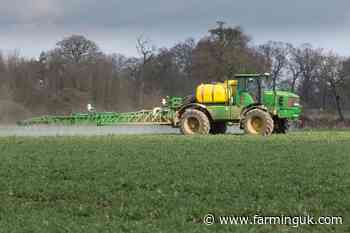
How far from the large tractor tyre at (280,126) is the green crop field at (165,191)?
648 inches

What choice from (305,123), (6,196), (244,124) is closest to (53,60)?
(305,123)

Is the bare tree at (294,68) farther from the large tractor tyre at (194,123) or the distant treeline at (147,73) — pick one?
the large tractor tyre at (194,123)

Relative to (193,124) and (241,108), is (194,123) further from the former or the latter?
(241,108)

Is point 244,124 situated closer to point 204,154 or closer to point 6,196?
point 204,154

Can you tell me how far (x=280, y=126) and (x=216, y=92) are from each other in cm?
362

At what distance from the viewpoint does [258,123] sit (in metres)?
31.4

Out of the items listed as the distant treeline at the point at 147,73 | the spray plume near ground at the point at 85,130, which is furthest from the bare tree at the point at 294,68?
the spray plume near ground at the point at 85,130

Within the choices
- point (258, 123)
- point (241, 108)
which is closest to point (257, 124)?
point (258, 123)

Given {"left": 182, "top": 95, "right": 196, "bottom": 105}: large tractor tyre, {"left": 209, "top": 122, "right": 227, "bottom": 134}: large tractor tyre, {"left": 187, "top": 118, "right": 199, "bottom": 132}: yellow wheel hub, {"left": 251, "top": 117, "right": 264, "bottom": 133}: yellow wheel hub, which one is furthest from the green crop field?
{"left": 209, "top": 122, "right": 227, "bottom": 134}: large tractor tyre

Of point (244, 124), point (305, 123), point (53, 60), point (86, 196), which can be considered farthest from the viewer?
point (53, 60)

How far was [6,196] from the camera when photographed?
1098 cm

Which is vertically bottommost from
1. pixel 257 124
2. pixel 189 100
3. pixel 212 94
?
pixel 257 124

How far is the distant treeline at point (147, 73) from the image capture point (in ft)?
197

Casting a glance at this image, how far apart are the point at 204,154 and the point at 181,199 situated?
7579 millimetres
